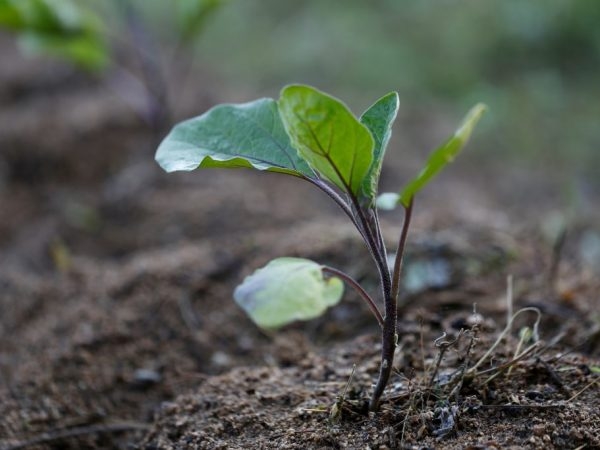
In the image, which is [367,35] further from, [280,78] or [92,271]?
[92,271]

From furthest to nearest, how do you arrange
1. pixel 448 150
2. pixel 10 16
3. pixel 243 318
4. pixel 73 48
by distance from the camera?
pixel 73 48 → pixel 10 16 → pixel 243 318 → pixel 448 150

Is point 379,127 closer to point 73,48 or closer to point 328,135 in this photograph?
point 328,135

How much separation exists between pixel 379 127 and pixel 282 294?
292 mm

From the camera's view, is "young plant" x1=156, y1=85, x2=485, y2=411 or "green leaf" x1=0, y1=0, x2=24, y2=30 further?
"green leaf" x1=0, y1=0, x2=24, y2=30

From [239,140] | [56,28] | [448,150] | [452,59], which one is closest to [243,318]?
[239,140]

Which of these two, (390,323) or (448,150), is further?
(390,323)

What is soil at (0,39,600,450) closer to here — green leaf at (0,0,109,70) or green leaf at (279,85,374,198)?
green leaf at (279,85,374,198)

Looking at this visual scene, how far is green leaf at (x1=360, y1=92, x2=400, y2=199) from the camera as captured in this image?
0.88 metres

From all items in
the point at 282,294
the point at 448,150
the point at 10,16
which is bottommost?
the point at 282,294

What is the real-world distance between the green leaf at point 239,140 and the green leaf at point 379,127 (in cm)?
10

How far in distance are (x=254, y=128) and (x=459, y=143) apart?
339 mm

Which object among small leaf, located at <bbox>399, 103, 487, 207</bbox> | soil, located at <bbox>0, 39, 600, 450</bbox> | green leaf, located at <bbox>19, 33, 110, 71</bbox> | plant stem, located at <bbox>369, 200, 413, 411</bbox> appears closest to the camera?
small leaf, located at <bbox>399, 103, 487, 207</bbox>

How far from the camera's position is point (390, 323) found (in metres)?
0.91

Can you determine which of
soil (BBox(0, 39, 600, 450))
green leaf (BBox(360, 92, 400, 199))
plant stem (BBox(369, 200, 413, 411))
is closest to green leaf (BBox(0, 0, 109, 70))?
soil (BBox(0, 39, 600, 450))
